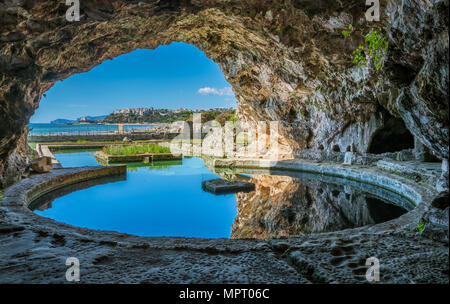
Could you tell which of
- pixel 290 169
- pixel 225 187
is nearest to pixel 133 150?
pixel 290 169

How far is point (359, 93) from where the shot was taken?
12375mm

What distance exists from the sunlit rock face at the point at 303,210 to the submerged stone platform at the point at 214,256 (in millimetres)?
2007

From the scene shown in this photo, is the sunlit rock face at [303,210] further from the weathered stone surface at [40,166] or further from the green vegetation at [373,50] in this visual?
the weathered stone surface at [40,166]

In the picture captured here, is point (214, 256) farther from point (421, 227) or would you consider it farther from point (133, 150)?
point (133, 150)

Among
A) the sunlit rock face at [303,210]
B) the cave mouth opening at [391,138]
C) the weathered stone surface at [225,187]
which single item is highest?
the cave mouth opening at [391,138]

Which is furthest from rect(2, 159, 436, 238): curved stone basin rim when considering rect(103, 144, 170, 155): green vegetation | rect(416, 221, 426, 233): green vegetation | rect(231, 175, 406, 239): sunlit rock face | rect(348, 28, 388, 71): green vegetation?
rect(103, 144, 170, 155): green vegetation

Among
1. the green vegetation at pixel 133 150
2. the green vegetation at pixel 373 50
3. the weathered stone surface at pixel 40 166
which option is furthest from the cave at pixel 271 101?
the green vegetation at pixel 133 150

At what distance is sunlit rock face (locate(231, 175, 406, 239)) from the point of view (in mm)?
6828

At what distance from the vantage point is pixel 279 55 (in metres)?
14.2

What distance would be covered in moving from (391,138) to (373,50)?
5710 mm

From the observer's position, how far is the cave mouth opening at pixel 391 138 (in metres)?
13.0

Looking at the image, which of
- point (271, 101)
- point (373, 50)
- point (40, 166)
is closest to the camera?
point (373, 50)

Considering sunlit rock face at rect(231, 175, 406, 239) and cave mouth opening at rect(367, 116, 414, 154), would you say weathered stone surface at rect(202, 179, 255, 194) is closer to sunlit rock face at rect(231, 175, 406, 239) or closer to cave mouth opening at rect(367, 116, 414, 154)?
sunlit rock face at rect(231, 175, 406, 239)

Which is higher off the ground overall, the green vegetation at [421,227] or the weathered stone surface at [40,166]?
the weathered stone surface at [40,166]
